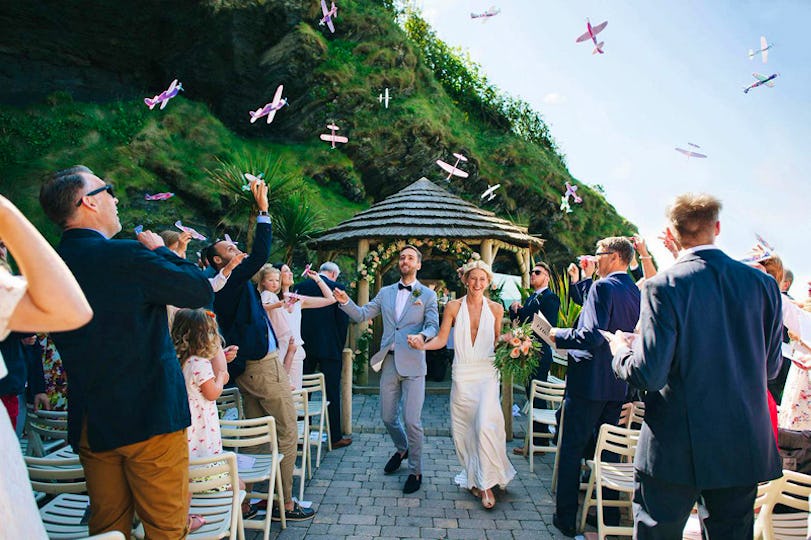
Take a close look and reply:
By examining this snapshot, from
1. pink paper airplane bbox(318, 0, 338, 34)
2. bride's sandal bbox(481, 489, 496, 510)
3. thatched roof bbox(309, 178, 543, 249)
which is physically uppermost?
pink paper airplane bbox(318, 0, 338, 34)

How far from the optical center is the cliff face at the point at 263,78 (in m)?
19.6

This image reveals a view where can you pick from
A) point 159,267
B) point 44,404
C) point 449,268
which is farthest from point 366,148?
point 159,267

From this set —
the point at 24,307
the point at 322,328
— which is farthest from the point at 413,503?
the point at 24,307

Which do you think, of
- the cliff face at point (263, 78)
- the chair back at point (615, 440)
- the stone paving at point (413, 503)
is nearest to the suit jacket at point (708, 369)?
Result: the chair back at point (615, 440)

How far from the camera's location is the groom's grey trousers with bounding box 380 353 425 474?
542 centimetres

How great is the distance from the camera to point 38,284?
1.39 metres

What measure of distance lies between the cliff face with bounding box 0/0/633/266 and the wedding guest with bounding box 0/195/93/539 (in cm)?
1752

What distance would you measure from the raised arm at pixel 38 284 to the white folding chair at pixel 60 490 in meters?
1.82

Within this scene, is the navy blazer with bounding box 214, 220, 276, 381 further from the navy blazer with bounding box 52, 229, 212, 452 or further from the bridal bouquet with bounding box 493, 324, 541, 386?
the bridal bouquet with bounding box 493, 324, 541, 386

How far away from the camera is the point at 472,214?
1132 cm

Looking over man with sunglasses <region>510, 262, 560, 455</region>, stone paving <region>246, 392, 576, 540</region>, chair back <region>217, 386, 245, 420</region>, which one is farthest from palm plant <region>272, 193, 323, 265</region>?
chair back <region>217, 386, 245, 420</region>

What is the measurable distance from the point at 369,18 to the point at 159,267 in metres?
25.1

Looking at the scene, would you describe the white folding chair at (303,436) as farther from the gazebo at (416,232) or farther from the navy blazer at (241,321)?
the gazebo at (416,232)

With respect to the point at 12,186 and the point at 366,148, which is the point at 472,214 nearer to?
the point at 366,148
